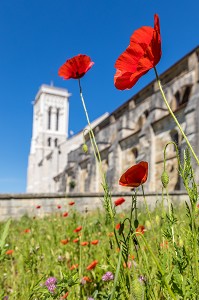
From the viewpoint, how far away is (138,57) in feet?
3.19

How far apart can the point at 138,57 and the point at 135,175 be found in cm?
42

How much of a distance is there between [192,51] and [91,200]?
13.4 metres

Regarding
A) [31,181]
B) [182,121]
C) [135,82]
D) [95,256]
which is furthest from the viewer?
[31,181]

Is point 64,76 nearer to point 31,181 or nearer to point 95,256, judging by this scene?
point 95,256

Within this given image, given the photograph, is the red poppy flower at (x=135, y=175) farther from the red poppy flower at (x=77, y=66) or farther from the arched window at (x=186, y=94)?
the arched window at (x=186, y=94)

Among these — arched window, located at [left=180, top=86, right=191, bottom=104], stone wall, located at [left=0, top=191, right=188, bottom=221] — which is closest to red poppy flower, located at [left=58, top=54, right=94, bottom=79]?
stone wall, located at [left=0, top=191, right=188, bottom=221]

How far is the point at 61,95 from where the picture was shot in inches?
2403

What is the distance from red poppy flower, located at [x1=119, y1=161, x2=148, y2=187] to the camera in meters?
1.03

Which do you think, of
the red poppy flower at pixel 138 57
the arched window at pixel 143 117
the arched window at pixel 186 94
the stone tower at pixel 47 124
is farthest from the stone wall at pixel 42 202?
the stone tower at pixel 47 124

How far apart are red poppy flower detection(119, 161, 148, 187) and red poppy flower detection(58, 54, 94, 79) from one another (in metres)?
0.66

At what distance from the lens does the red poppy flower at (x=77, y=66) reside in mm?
1444

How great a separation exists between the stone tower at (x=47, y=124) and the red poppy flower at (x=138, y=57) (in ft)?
178

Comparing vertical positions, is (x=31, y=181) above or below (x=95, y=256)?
above

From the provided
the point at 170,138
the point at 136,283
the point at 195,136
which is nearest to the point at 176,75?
the point at 170,138
